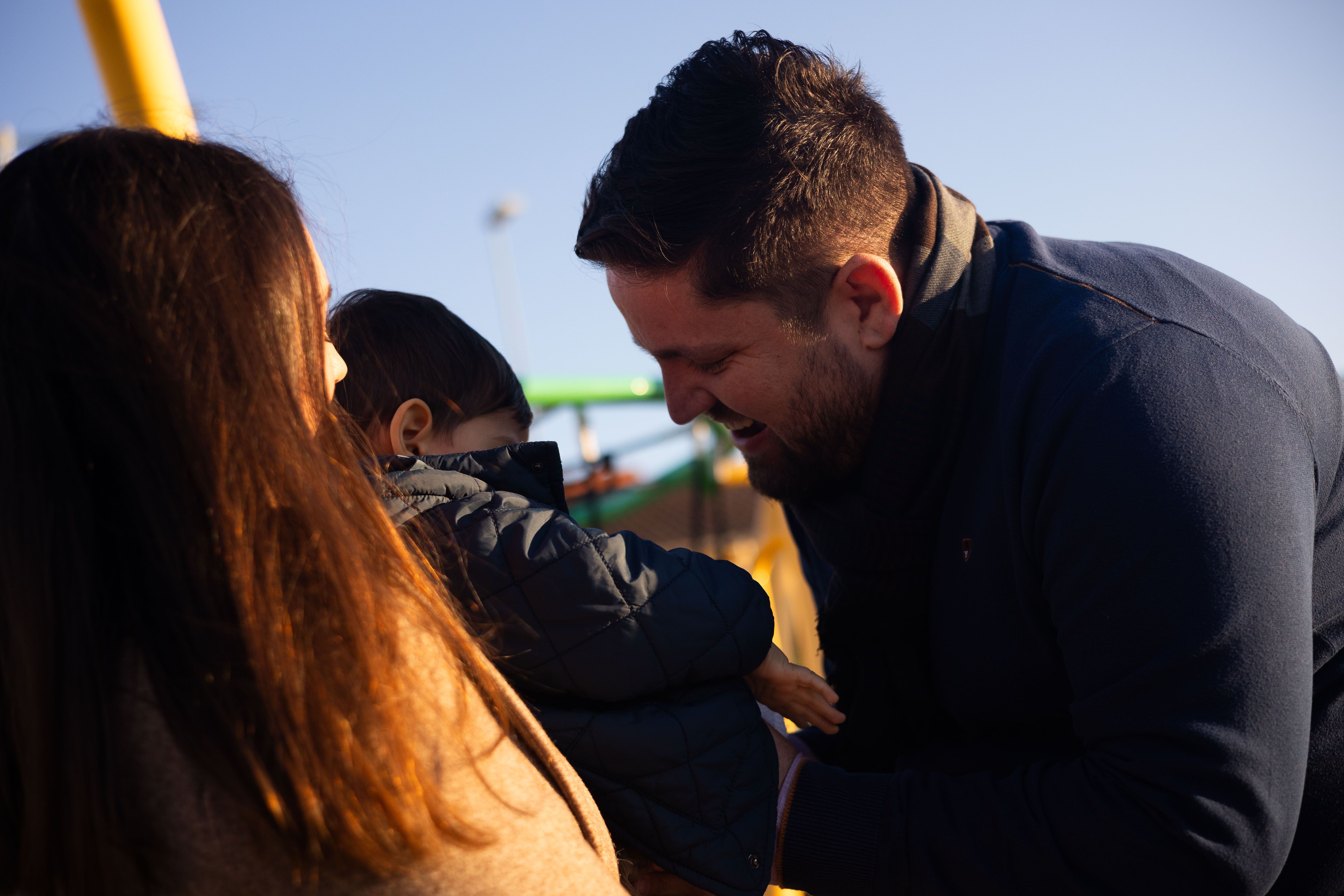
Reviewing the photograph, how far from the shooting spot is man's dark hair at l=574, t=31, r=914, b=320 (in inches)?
77.2

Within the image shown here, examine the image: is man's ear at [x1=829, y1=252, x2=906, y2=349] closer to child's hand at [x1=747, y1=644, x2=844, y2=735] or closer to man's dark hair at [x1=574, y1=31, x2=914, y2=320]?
man's dark hair at [x1=574, y1=31, x2=914, y2=320]

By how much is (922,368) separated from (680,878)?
1.05 meters

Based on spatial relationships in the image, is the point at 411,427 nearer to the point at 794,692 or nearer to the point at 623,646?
the point at 623,646

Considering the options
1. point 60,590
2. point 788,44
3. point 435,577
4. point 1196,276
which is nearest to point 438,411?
point 435,577

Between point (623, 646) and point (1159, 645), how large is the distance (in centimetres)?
78

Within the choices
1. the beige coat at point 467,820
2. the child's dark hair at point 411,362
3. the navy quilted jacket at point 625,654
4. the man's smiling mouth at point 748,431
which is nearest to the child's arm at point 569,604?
the navy quilted jacket at point 625,654

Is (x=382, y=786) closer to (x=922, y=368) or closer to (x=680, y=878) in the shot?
(x=680, y=878)

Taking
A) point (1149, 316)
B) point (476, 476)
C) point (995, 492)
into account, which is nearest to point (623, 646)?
point (476, 476)

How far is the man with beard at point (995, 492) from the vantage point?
1268 mm

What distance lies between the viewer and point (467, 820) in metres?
0.93

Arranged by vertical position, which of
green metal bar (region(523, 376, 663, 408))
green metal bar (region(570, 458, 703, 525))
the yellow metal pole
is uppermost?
the yellow metal pole

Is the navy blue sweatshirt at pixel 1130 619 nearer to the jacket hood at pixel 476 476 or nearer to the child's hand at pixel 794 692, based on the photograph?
the child's hand at pixel 794 692

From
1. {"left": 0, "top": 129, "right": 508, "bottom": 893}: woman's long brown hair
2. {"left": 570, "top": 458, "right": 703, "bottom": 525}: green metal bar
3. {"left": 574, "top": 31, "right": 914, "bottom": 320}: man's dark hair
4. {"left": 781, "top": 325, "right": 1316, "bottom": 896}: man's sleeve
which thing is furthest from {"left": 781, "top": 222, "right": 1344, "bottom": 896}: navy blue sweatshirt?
{"left": 570, "top": 458, "right": 703, "bottom": 525}: green metal bar

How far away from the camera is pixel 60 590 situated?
856 mm
